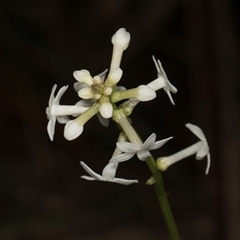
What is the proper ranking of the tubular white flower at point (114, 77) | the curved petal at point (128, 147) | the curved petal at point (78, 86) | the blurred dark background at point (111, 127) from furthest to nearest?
the blurred dark background at point (111, 127) → the curved petal at point (78, 86) → the tubular white flower at point (114, 77) → the curved petal at point (128, 147)

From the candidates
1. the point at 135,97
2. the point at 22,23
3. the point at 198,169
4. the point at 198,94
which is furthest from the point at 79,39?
the point at 135,97

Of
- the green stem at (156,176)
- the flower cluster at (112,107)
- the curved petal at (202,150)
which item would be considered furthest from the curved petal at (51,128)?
the curved petal at (202,150)

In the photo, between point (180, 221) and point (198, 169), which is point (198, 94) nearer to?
point (198, 169)

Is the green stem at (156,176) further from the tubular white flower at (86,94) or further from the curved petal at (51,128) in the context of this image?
Answer: the curved petal at (51,128)

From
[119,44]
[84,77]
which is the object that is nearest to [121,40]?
[119,44]

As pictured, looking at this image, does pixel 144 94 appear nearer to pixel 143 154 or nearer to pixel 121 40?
pixel 143 154

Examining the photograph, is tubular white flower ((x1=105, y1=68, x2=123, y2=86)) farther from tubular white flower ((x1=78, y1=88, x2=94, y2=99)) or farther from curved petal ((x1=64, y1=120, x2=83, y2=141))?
curved petal ((x1=64, y1=120, x2=83, y2=141))

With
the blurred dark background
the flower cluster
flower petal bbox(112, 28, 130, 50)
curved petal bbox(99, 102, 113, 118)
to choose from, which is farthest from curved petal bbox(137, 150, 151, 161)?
the blurred dark background
